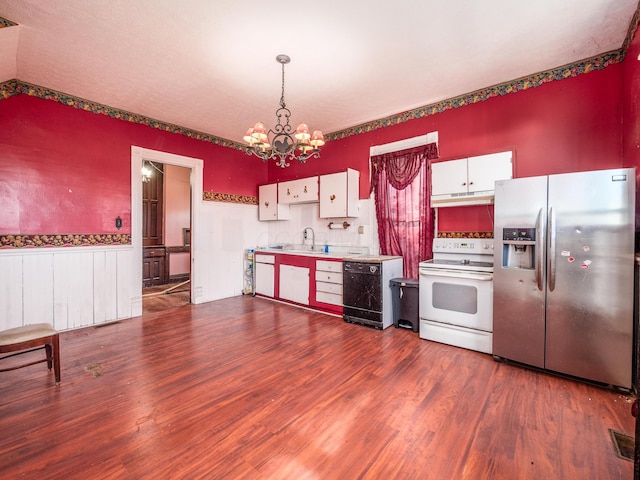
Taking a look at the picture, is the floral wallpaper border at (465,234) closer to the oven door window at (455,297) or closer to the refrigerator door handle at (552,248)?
the oven door window at (455,297)

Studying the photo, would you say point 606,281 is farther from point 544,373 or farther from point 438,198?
point 438,198

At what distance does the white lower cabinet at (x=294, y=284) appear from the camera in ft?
15.0

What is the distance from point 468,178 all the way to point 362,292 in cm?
191

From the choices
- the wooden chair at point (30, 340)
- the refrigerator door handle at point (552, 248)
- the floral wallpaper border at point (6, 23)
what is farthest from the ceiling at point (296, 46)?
the wooden chair at point (30, 340)

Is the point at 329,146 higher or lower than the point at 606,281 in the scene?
higher

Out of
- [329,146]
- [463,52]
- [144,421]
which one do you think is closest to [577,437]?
[144,421]

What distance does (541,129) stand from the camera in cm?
315

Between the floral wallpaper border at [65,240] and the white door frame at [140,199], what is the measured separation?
0.20 m

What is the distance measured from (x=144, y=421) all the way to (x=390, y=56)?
3675 millimetres

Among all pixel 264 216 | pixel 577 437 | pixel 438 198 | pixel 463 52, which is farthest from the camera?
pixel 264 216

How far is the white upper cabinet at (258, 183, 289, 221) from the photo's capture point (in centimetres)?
549

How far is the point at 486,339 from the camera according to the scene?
2.94m

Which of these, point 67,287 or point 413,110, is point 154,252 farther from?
point 413,110

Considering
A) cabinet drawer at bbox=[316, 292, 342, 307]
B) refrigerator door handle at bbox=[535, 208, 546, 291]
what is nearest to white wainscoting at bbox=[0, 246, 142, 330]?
cabinet drawer at bbox=[316, 292, 342, 307]
